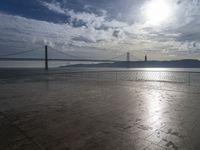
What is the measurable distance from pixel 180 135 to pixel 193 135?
19 centimetres

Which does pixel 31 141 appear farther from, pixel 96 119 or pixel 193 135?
pixel 193 135

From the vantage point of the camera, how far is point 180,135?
2.18m

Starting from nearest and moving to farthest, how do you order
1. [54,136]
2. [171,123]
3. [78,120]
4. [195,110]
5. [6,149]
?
[6,149] → [54,136] → [171,123] → [78,120] → [195,110]

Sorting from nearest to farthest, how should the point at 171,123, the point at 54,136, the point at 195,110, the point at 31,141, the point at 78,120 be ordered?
the point at 31,141 < the point at 54,136 < the point at 171,123 < the point at 78,120 < the point at 195,110

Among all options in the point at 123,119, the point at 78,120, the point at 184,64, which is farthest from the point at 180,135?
the point at 184,64

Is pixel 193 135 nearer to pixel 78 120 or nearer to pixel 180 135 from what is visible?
pixel 180 135

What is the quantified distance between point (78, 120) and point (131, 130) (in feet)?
3.28

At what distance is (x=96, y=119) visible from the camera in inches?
113

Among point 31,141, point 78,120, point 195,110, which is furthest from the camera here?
point 195,110

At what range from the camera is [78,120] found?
283cm

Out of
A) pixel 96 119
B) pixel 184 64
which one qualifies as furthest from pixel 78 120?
pixel 184 64

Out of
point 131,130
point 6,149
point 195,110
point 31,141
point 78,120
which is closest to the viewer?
point 6,149

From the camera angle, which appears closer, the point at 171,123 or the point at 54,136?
the point at 54,136

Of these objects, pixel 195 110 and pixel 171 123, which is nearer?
pixel 171 123
